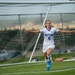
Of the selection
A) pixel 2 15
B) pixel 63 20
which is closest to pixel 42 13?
pixel 63 20

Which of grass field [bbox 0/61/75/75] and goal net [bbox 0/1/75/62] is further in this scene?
goal net [bbox 0/1/75/62]

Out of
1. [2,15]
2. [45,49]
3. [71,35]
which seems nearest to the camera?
[45,49]

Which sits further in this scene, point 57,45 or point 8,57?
point 57,45

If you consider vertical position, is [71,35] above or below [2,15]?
below

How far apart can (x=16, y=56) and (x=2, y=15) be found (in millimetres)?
2522

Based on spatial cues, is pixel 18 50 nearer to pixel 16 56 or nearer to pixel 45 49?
pixel 16 56

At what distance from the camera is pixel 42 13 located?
24.9 m

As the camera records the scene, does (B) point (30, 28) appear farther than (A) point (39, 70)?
Yes

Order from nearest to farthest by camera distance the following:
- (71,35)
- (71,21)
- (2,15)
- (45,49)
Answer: (45,49) → (2,15) → (71,21) → (71,35)

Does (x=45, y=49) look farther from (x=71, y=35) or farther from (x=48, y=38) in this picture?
(x=71, y=35)

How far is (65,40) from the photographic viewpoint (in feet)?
82.5

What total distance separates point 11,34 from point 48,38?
989 centimetres

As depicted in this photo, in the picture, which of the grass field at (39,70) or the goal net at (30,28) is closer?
the grass field at (39,70)

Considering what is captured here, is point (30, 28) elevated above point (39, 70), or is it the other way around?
point (30, 28)
